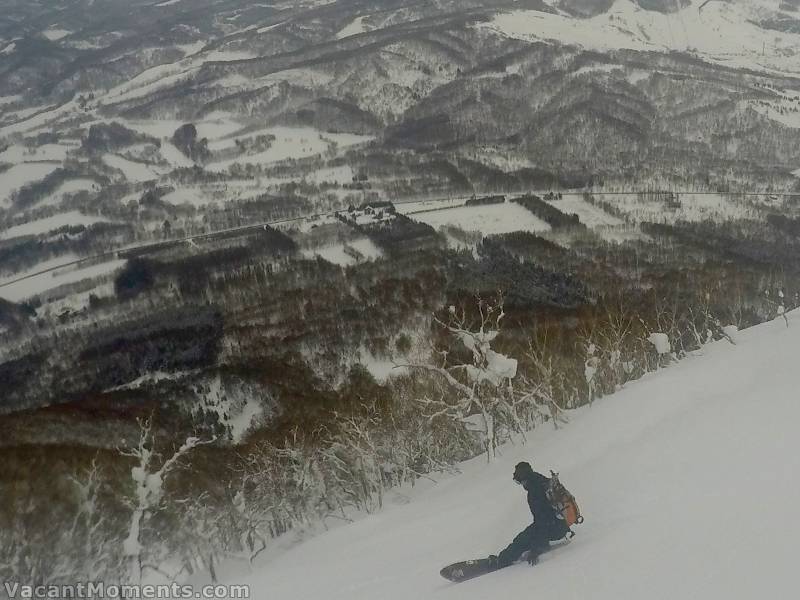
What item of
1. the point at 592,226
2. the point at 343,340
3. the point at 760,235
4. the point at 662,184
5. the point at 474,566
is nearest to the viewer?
the point at 474,566

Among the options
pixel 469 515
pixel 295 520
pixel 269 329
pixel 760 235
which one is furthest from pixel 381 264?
pixel 469 515

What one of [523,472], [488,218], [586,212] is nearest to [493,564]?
[523,472]

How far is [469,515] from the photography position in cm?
2783

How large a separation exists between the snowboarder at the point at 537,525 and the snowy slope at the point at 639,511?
615mm

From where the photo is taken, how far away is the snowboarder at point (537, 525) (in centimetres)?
2042

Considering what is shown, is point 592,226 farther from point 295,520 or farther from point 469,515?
point 469,515

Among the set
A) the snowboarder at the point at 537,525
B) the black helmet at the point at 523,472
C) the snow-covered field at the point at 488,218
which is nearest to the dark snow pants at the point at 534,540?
the snowboarder at the point at 537,525

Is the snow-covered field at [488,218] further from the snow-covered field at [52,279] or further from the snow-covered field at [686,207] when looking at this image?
the snow-covered field at [52,279]

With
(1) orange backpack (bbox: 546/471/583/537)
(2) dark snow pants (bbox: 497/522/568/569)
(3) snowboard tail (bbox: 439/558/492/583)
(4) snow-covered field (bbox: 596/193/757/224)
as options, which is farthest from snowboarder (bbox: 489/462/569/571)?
(4) snow-covered field (bbox: 596/193/757/224)

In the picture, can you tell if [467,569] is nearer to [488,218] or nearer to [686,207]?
[488,218]

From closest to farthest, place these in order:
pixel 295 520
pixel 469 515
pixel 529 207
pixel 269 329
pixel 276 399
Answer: pixel 469 515 < pixel 295 520 < pixel 276 399 < pixel 269 329 < pixel 529 207

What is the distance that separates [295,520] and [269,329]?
76460mm

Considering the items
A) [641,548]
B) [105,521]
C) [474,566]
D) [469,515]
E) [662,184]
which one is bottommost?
[662,184]

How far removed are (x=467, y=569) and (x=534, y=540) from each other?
2804 mm
